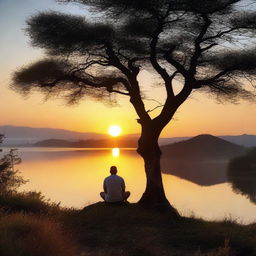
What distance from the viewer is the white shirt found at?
16.0 m

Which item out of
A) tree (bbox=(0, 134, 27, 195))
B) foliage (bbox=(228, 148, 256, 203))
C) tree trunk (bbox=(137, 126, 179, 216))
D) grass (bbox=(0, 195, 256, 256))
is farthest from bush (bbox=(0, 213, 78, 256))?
foliage (bbox=(228, 148, 256, 203))

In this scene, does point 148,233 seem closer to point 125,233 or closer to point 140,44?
point 125,233

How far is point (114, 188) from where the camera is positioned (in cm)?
1608

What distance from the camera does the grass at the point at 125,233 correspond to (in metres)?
9.62

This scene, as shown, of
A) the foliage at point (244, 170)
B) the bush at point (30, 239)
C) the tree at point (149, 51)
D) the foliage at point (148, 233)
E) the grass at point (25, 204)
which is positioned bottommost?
the foliage at point (244, 170)

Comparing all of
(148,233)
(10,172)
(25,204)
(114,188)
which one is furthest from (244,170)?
(148,233)

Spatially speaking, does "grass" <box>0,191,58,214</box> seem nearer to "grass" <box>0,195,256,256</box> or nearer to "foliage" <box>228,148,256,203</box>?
"grass" <box>0,195,256,256</box>

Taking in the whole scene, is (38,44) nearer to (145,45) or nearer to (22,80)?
(22,80)

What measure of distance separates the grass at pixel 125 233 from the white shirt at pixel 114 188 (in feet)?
1.03

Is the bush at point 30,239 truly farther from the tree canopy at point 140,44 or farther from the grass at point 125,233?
the tree canopy at point 140,44

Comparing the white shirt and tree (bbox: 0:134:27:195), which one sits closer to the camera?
the white shirt

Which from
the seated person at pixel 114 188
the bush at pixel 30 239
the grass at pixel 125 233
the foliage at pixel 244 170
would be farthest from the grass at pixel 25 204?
the foliage at pixel 244 170

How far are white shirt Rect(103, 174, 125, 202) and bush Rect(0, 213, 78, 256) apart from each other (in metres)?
5.84

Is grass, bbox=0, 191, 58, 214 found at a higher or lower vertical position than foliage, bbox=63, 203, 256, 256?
higher
